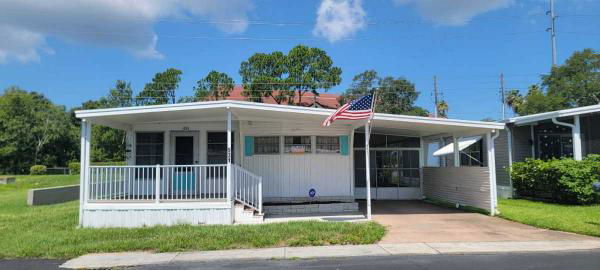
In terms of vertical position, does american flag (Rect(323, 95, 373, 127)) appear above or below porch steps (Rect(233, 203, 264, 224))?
above

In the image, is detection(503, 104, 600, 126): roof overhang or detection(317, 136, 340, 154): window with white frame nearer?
detection(317, 136, 340, 154): window with white frame

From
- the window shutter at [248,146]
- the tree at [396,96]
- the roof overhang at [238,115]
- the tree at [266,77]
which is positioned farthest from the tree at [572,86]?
the window shutter at [248,146]

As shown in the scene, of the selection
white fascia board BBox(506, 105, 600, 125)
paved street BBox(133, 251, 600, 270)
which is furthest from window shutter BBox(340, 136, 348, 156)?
white fascia board BBox(506, 105, 600, 125)

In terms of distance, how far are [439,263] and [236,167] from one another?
5.78 meters

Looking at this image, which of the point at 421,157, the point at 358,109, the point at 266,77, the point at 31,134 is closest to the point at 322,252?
the point at 358,109

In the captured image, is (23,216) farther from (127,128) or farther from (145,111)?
(145,111)

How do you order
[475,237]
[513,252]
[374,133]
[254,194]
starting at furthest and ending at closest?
[374,133] → [254,194] → [475,237] → [513,252]

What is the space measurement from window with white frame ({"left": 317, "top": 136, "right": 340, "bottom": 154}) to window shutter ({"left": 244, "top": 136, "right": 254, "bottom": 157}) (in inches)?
78.5

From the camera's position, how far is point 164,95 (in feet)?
113

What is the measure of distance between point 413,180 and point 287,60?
58.9 ft

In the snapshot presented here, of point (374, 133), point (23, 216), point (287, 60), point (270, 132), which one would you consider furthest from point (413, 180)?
point (287, 60)

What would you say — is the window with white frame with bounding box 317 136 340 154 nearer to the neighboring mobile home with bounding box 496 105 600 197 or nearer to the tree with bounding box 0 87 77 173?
the neighboring mobile home with bounding box 496 105 600 197

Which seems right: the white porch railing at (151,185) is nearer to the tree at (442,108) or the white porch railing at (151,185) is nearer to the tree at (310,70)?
the tree at (310,70)

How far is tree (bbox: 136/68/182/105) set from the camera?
3400cm
